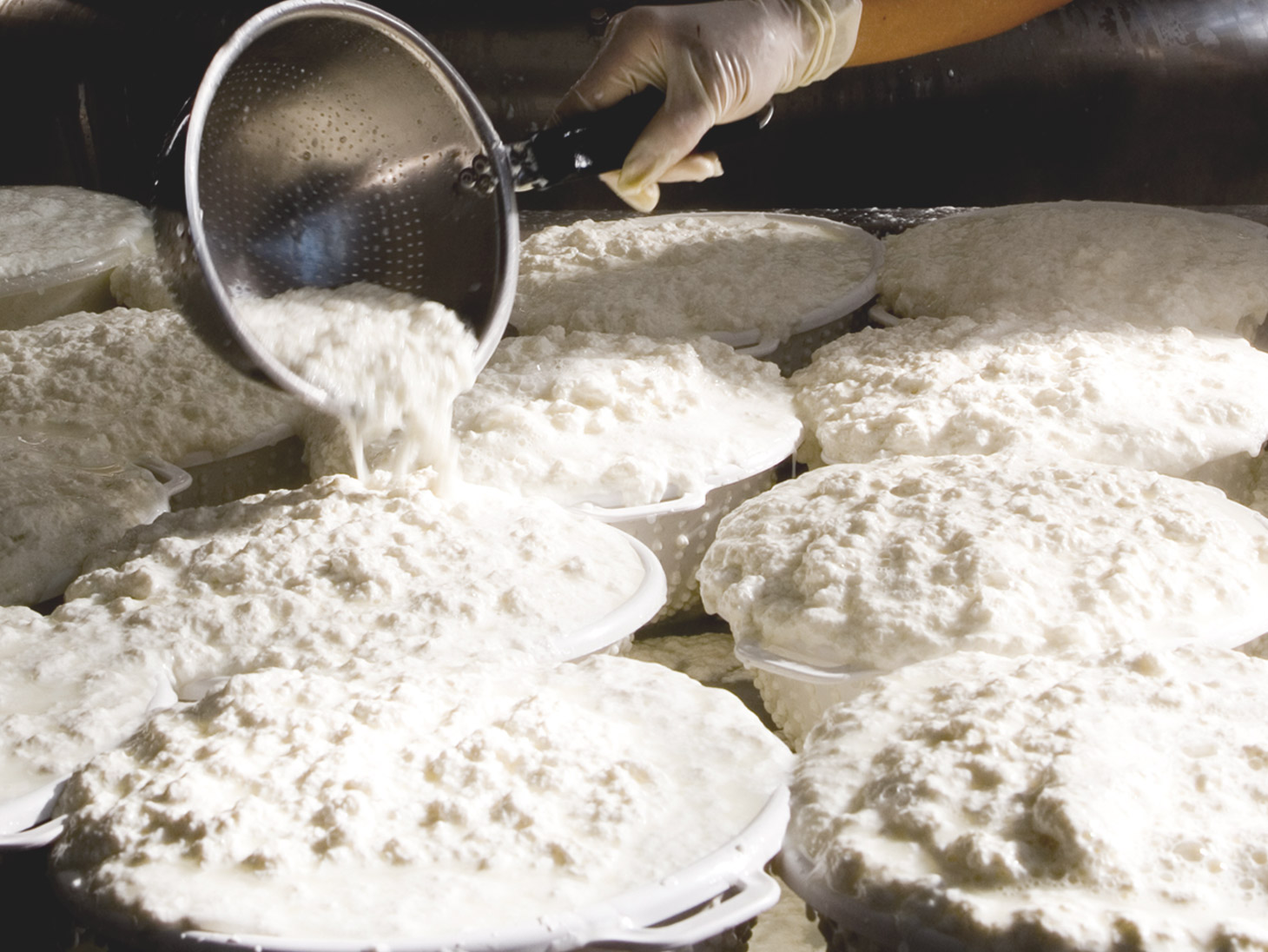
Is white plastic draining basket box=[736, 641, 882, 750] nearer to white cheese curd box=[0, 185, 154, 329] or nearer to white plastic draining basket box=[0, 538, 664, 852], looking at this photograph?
white plastic draining basket box=[0, 538, 664, 852]

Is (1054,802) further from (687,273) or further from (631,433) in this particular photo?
(687,273)

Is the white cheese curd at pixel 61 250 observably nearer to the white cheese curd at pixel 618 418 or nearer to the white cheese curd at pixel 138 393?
the white cheese curd at pixel 138 393

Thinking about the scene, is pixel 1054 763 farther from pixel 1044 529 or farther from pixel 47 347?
pixel 47 347

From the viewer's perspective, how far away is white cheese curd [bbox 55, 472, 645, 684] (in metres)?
1.19

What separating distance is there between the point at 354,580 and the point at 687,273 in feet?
3.19

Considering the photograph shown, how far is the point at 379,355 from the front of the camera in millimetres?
1417

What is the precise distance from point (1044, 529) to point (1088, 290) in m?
0.76

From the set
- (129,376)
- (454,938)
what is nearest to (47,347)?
(129,376)

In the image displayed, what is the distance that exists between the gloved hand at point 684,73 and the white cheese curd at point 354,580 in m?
0.61

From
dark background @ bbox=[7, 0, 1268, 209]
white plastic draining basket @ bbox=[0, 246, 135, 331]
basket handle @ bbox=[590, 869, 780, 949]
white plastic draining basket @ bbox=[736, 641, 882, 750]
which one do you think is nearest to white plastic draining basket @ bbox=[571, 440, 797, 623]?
white plastic draining basket @ bbox=[736, 641, 882, 750]

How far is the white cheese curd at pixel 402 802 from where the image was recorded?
0.85 metres

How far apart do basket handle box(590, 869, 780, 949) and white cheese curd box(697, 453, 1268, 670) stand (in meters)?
0.34

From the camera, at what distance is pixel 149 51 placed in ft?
9.09

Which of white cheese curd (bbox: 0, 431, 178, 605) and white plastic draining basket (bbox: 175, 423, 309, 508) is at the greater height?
white cheese curd (bbox: 0, 431, 178, 605)
